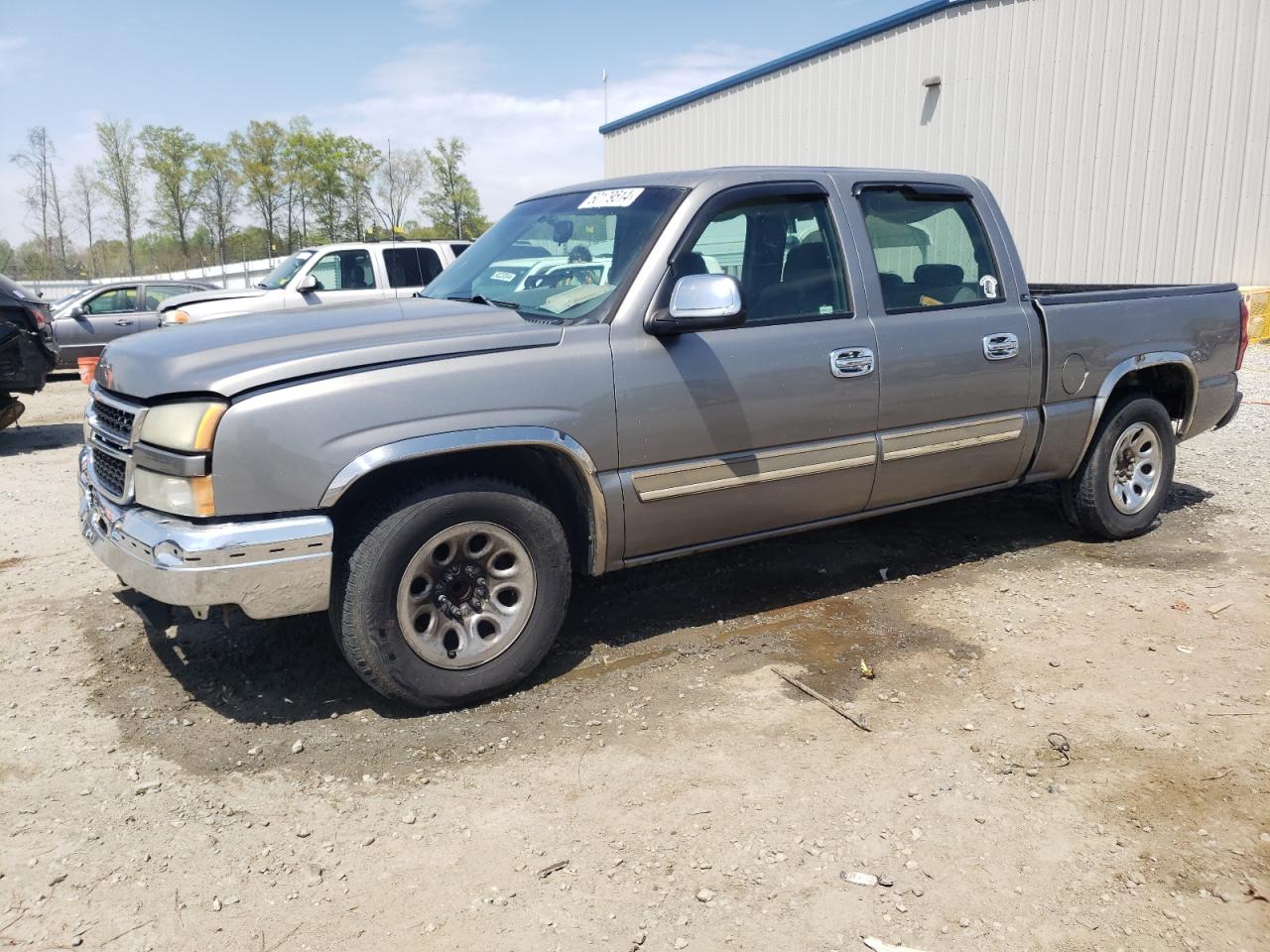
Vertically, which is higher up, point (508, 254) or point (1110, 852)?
point (508, 254)

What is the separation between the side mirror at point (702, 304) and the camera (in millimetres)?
3680

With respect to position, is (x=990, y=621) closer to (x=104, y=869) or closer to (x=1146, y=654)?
(x=1146, y=654)

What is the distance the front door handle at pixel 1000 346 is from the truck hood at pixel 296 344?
2190 millimetres

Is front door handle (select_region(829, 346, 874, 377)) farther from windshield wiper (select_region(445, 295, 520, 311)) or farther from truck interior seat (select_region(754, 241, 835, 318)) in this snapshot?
windshield wiper (select_region(445, 295, 520, 311))

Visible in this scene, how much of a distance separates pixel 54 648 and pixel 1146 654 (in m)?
4.66

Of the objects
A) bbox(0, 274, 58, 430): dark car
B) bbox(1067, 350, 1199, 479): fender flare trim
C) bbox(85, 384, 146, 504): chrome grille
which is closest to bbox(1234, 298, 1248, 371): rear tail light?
bbox(1067, 350, 1199, 479): fender flare trim

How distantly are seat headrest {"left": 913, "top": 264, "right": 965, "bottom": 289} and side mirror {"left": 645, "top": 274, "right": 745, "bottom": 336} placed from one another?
1349 mm

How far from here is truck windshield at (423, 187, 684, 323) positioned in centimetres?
399

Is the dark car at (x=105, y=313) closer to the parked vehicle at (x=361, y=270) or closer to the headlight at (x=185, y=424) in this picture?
the parked vehicle at (x=361, y=270)

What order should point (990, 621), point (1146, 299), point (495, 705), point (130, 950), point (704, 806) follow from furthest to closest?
1. point (1146, 299)
2. point (990, 621)
3. point (495, 705)
4. point (704, 806)
5. point (130, 950)

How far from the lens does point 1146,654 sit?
4117 millimetres

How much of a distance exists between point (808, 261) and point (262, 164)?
45258 millimetres

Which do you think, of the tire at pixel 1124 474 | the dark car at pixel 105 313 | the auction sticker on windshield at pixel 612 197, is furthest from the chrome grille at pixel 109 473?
the dark car at pixel 105 313

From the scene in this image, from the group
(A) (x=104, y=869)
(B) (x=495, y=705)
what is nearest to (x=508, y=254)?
(B) (x=495, y=705)
